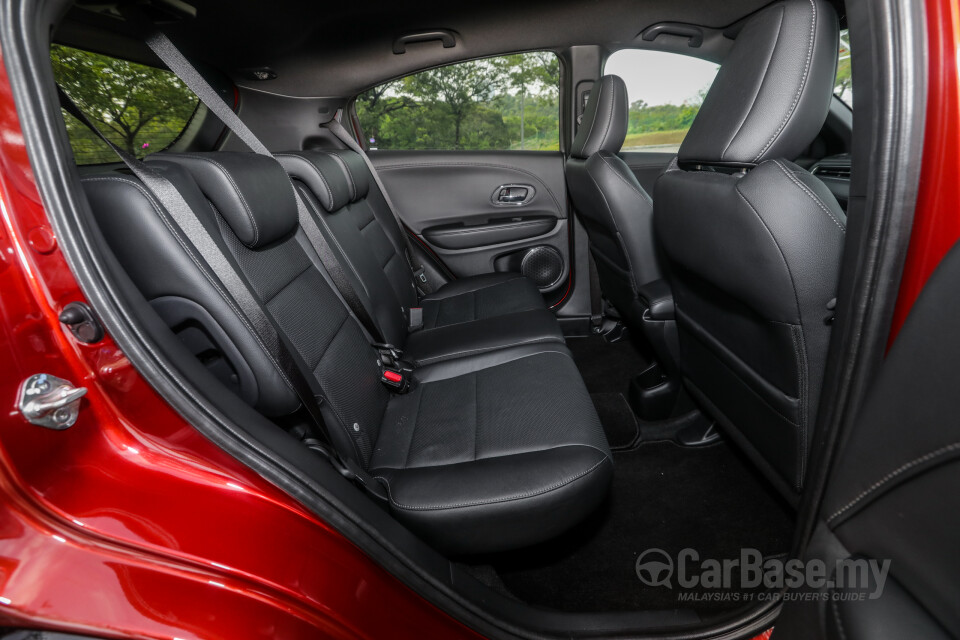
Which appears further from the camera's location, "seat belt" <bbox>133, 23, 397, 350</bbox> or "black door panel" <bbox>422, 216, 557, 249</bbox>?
"black door panel" <bbox>422, 216, 557, 249</bbox>

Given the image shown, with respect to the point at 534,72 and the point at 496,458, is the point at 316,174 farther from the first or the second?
the point at 534,72

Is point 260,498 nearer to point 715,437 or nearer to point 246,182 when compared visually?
point 246,182

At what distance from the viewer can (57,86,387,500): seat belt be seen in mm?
901

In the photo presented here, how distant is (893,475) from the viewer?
22.7 inches

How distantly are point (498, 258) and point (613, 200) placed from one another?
102 cm

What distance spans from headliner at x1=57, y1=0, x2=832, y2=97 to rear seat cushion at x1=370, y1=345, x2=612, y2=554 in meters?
1.50

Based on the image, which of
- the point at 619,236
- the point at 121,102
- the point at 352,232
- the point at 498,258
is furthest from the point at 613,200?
the point at 121,102

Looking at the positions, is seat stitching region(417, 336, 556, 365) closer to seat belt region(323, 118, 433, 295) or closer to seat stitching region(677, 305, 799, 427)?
seat stitching region(677, 305, 799, 427)

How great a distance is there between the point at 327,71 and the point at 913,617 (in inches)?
103

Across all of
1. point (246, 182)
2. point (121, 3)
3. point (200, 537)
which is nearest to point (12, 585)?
point (200, 537)

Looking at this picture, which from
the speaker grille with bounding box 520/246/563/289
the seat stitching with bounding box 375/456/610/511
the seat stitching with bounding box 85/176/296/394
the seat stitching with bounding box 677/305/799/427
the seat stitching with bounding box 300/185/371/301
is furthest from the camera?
the speaker grille with bounding box 520/246/563/289

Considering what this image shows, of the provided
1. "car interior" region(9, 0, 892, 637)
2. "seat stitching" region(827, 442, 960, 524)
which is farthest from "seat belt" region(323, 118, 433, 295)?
"seat stitching" region(827, 442, 960, 524)

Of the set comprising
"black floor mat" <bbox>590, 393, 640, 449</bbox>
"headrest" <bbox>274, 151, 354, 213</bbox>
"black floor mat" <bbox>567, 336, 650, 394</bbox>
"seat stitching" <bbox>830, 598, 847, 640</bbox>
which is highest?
"headrest" <bbox>274, 151, 354, 213</bbox>

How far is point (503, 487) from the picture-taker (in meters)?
1.00
